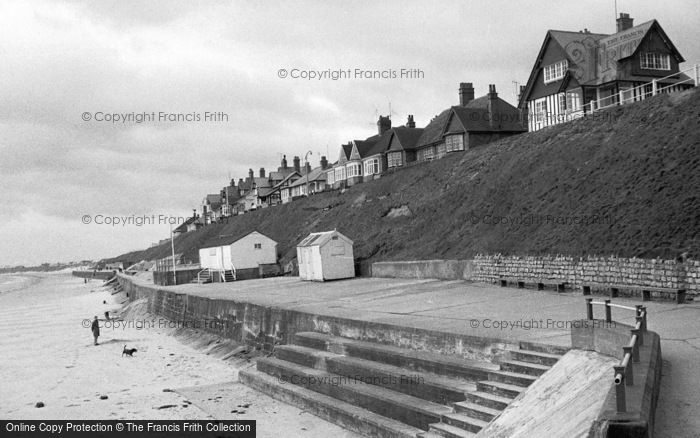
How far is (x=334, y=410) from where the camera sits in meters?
12.5

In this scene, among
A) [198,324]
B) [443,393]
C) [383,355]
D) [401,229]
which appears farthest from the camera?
[401,229]

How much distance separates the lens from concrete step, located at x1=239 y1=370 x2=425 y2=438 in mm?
10852

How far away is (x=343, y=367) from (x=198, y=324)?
1601 cm

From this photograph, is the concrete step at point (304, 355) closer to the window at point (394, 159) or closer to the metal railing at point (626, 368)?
the metal railing at point (626, 368)

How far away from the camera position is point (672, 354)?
376 inches

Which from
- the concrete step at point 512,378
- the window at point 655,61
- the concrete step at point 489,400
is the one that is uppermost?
the window at point 655,61

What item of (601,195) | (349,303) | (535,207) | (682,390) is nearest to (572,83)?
(535,207)

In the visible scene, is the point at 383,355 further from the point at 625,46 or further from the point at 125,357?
the point at 625,46

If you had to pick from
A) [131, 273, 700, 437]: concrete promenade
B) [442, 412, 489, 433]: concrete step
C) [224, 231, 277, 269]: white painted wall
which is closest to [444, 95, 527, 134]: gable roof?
[224, 231, 277, 269]: white painted wall

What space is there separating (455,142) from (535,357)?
4302 cm

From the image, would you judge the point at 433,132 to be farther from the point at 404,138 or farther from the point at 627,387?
the point at 627,387

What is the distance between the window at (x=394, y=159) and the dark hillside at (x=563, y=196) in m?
14.9

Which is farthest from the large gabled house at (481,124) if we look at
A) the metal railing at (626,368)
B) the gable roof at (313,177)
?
the metal railing at (626,368)

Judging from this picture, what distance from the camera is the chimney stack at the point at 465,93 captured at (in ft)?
196
